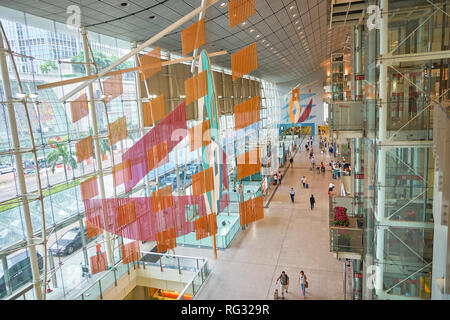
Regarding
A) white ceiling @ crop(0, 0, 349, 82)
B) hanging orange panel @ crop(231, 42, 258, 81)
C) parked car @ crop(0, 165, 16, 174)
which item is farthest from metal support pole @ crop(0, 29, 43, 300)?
hanging orange panel @ crop(231, 42, 258, 81)

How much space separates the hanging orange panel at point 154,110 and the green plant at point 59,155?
4387mm

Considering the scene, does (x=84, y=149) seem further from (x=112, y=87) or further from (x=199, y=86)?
(x=199, y=86)

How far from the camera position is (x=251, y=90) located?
3359cm

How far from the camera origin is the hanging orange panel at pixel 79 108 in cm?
1267

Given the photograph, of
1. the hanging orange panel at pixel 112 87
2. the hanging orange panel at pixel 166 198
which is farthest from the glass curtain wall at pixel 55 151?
the hanging orange panel at pixel 166 198

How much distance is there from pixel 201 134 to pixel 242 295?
8.65 meters

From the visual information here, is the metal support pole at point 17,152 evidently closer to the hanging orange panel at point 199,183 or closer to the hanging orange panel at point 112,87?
the hanging orange panel at point 112,87

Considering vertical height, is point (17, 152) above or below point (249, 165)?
above

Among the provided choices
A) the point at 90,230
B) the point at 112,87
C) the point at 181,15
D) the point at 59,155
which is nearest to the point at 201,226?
the point at 59,155

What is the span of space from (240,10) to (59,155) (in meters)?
9.45

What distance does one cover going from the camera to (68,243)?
42.6 feet

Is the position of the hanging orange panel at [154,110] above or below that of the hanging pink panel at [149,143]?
above

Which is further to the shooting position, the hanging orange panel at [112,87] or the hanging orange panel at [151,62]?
the hanging orange panel at [112,87]
